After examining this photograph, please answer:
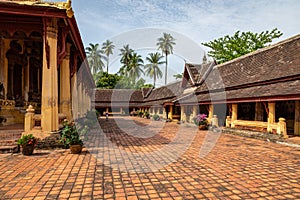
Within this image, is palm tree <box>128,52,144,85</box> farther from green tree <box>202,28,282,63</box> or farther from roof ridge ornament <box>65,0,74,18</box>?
roof ridge ornament <box>65,0,74,18</box>

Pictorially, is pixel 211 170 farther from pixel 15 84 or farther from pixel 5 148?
pixel 15 84

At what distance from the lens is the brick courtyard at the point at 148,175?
4.04 m

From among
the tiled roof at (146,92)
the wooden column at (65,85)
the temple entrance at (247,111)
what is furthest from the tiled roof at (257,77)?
the tiled roof at (146,92)

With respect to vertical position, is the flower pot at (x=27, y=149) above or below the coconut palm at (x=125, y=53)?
below

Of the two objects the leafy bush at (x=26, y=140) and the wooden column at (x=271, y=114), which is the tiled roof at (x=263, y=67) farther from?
the leafy bush at (x=26, y=140)

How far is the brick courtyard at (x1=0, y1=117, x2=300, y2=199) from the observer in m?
4.04

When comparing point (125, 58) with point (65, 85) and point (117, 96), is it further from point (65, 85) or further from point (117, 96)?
point (65, 85)

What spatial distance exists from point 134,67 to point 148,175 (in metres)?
56.2

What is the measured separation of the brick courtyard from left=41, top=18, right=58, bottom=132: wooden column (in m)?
1.08

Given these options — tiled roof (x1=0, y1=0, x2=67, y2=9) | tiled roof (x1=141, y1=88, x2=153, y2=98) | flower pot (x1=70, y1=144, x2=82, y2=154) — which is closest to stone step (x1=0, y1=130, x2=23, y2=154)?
flower pot (x1=70, y1=144, x2=82, y2=154)

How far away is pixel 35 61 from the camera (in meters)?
13.5

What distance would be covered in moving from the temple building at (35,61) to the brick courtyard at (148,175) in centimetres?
156

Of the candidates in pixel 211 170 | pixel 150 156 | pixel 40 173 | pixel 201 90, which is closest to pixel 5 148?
pixel 40 173

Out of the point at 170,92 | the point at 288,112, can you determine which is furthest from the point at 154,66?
the point at 288,112
